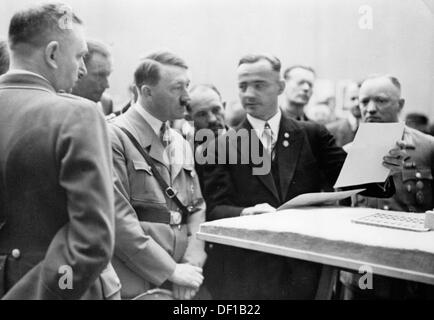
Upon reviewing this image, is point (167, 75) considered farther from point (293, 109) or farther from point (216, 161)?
point (293, 109)

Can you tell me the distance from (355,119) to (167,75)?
137 cm

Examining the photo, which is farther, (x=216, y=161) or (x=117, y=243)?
(x=216, y=161)

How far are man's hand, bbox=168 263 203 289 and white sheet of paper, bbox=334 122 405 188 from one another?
567 millimetres

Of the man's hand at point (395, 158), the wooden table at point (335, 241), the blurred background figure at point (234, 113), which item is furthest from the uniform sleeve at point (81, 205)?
the blurred background figure at point (234, 113)

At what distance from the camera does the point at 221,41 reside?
5.57 ft

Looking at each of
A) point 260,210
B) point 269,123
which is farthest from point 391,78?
point 260,210

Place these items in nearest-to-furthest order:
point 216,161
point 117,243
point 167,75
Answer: point 117,243 → point 167,75 → point 216,161

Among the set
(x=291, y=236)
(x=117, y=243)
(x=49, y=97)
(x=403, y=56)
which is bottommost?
(x=117, y=243)

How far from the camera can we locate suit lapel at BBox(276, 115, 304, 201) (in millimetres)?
1670

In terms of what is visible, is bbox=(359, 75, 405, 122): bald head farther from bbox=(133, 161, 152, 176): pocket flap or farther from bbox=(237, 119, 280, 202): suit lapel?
bbox=(133, 161, 152, 176): pocket flap

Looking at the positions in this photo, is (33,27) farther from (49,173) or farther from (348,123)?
(348,123)

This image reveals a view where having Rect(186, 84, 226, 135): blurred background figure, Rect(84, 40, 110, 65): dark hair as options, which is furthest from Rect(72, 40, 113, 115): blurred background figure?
Rect(186, 84, 226, 135): blurred background figure

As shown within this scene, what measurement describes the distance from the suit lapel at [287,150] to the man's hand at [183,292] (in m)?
0.48
